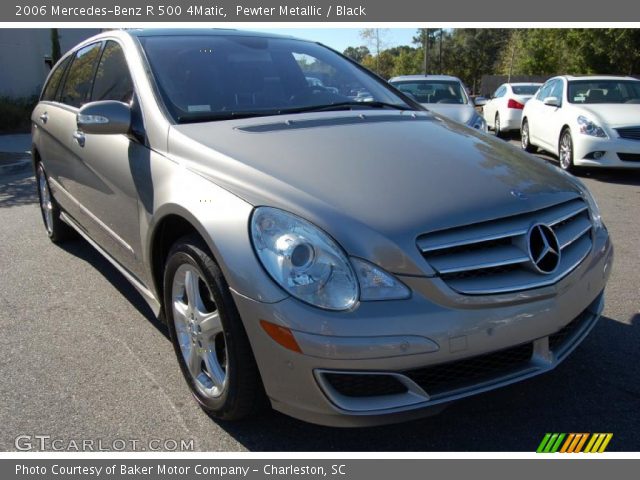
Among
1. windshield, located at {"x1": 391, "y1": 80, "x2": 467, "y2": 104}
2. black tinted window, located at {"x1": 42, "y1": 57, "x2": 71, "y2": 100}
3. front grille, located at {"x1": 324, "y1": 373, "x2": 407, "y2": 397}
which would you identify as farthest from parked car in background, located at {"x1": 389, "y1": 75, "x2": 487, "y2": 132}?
front grille, located at {"x1": 324, "y1": 373, "x2": 407, "y2": 397}

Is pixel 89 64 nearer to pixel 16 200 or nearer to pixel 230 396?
pixel 230 396

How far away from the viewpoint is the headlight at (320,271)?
204 centimetres

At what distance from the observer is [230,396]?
2359 mm

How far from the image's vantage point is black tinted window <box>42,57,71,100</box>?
4910 mm

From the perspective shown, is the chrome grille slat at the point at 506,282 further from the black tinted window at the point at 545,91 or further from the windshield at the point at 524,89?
the windshield at the point at 524,89

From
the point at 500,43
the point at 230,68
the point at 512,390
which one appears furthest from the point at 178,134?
the point at 500,43

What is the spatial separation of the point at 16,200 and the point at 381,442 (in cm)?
686

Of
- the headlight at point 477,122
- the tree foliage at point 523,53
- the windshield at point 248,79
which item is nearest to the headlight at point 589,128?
the headlight at point 477,122

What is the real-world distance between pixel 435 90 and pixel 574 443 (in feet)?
27.8

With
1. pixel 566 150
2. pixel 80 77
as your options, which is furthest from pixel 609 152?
pixel 80 77

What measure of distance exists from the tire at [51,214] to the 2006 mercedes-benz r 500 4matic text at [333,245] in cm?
204

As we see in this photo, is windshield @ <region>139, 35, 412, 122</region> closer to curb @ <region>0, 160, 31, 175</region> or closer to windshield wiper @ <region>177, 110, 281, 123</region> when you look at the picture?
windshield wiper @ <region>177, 110, 281, 123</region>

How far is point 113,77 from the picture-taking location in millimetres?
3562

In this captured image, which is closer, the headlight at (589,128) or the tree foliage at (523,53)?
the headlight at (589,128)
